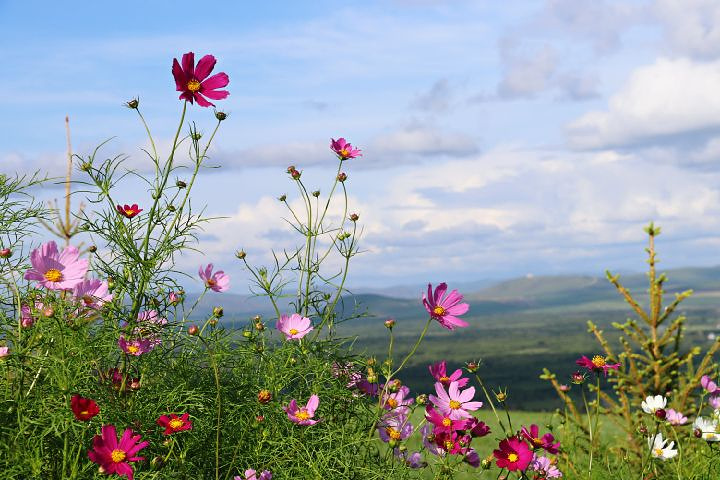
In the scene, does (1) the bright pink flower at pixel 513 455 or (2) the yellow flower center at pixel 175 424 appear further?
(1) the bright pink flower at pixel 513 455

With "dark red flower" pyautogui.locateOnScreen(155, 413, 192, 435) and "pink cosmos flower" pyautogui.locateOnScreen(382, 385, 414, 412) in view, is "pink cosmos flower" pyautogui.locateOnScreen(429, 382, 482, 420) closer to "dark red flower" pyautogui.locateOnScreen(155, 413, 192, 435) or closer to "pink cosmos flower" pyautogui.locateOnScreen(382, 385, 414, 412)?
"pink cosmos flower" pyautogui.locateOnScreen(382, 385, 414, 412)

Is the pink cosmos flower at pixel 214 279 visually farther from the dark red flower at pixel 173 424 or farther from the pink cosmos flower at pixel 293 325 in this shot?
the dark red flower at pixel 173 424

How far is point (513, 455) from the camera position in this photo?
333 cm

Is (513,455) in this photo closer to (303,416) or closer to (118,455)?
(303,416)

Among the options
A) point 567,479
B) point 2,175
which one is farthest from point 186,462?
point 567,479

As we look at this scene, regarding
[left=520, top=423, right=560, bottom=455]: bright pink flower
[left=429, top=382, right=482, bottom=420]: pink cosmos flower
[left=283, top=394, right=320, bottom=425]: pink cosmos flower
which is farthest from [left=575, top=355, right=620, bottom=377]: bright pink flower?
[left=283, top=394, right=320, bottom=425]: pink cosmos flower

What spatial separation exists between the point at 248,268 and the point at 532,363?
4272 inches

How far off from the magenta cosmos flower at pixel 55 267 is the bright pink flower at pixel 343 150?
143 cm

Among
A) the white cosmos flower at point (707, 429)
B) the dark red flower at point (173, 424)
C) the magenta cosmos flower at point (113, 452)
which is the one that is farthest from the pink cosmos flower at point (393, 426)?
the white cosmos flower at point (707, 429)

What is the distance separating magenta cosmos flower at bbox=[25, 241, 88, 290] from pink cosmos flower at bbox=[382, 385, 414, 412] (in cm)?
150

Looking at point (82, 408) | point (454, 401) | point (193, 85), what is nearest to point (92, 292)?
point (82, 408)

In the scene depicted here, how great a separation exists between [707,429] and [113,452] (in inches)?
137

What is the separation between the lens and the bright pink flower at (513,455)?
3.26m

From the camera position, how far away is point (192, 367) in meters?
3.81
